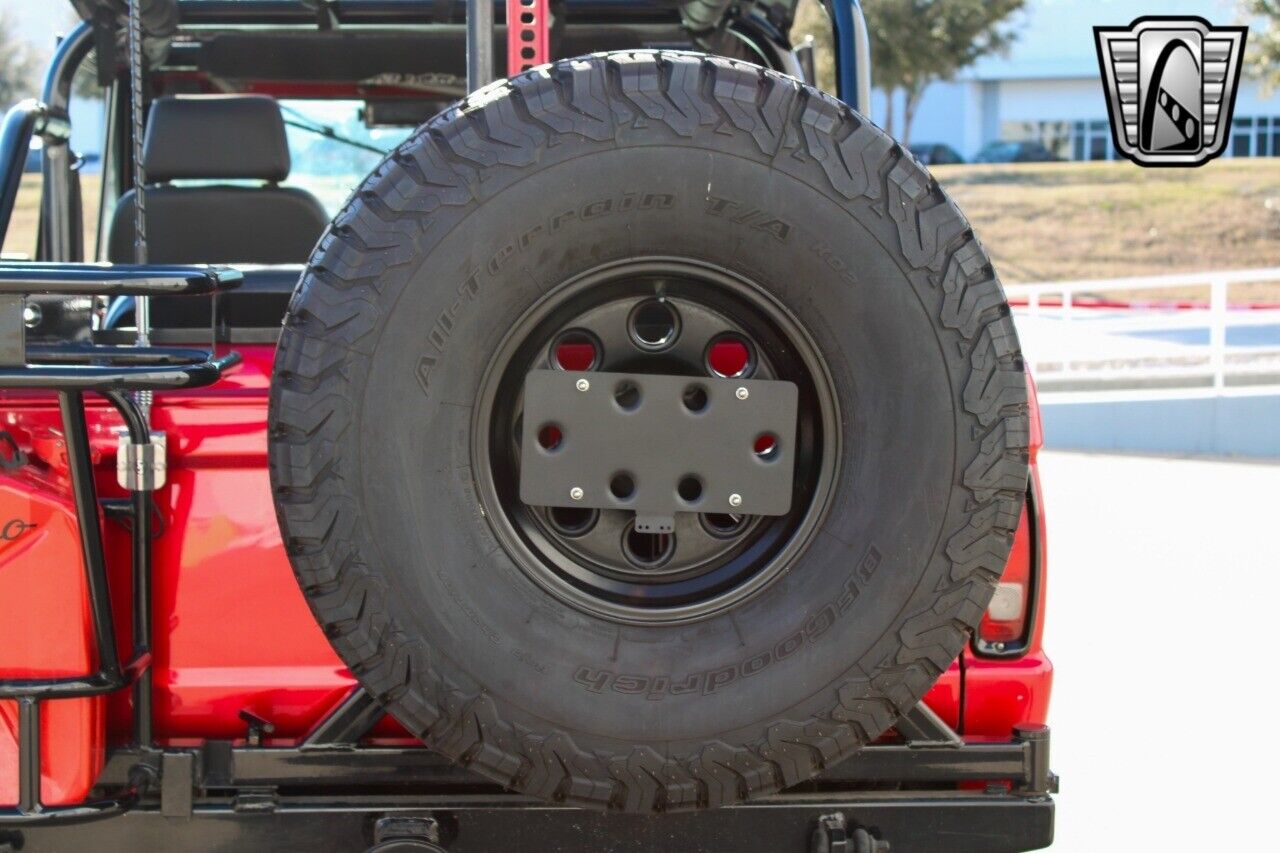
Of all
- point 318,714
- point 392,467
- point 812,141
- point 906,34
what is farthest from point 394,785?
point 906,34

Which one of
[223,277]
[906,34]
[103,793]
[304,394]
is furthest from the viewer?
[906,34]

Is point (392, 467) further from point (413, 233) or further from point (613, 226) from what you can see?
point (613, 226)

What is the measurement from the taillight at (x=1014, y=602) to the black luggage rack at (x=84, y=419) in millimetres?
1382

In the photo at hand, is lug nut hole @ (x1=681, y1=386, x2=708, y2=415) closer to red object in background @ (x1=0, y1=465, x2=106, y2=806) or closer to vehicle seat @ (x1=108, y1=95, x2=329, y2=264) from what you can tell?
red object in background @ (x1=0, y1=465, x2=106, y2=806)

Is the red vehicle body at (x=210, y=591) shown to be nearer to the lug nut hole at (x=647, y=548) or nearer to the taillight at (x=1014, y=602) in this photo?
the lug nut hole at (x=647, y=548)

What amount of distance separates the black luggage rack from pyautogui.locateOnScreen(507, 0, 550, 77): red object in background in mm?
701

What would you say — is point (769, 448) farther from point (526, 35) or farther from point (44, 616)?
point (44, 616)

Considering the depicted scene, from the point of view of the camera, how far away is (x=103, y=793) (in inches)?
92.1

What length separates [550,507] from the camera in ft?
7.25

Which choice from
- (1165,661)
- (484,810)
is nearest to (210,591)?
(484,810)

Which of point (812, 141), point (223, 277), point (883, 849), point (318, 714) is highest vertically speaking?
point (812, 141)

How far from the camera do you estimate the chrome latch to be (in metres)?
2.24

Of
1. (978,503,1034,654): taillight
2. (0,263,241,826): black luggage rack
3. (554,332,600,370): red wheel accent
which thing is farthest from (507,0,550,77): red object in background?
(978,503,1034,654): taillight

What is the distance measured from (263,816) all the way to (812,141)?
135 cm
